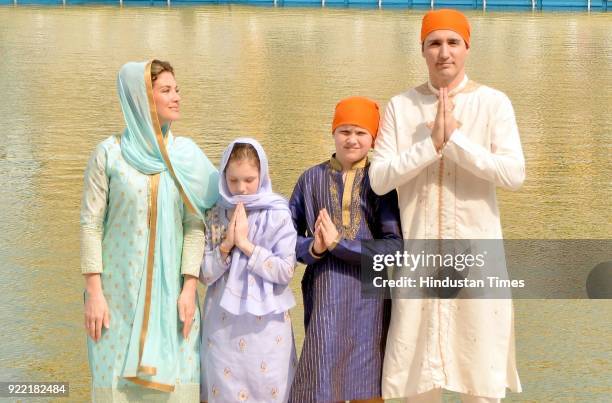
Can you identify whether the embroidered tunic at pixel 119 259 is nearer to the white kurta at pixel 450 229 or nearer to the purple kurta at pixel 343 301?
the purple kurta at pixel 343 301

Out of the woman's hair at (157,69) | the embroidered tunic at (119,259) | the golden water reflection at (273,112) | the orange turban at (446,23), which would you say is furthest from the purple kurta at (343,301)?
the golden water reflection at (273,112)

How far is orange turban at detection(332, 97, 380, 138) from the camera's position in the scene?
3.28 meters

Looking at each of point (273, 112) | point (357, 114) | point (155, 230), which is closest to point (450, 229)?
point (357, 114)

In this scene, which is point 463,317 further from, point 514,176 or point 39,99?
point 39,99

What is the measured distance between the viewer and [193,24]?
20344mm

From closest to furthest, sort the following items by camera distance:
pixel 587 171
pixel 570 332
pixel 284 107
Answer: pixel 570 332, pixel 587 171, pixel 284 107

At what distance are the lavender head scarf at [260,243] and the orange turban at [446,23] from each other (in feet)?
2.13

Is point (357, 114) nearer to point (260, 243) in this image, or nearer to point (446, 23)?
point (446, 23)

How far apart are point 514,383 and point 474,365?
0.56 ft

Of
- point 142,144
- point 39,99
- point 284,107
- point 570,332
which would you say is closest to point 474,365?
point 142,144

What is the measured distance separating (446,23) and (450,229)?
25.1 inches

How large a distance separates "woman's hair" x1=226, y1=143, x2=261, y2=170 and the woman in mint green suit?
0.16 metres

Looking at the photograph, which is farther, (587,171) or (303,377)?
(587,171)

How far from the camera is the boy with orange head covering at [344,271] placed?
3.25 meters
